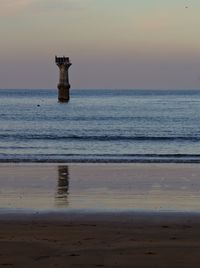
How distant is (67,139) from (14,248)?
29.5 metres

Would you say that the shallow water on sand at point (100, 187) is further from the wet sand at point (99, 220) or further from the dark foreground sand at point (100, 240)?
the dark foreground sand at point (100, 240)

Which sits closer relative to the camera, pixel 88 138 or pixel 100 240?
pixel 100 240

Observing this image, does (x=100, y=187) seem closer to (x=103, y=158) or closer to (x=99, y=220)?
(x=99, y=220)

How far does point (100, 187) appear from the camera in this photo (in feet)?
55.2

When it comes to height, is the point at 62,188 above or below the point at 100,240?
below

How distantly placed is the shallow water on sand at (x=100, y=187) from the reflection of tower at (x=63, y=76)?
71.7 metres

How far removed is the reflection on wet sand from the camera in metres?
14.3

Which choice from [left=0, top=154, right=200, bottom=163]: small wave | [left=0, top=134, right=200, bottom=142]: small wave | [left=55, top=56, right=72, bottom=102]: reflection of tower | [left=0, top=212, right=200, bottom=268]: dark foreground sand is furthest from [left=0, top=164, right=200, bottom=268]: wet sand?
[left=55, top=56, right=72, bottom=102]: reflection of tower

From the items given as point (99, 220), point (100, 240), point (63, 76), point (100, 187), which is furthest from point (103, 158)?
point (63, 76)

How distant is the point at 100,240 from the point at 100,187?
21.5ft

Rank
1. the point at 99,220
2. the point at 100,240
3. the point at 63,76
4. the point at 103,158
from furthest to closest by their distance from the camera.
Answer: the point at 63,76, the point at 103,158, the point at 99,220, the point at 100,240

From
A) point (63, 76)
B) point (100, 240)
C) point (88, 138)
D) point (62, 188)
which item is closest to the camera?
point (100, 240)

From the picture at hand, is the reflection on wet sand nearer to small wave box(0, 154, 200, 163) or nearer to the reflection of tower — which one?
small wave box(0, 154, 200, 163)

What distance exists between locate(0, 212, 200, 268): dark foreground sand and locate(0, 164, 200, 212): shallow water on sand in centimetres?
117
